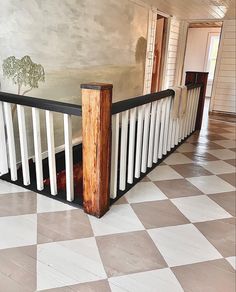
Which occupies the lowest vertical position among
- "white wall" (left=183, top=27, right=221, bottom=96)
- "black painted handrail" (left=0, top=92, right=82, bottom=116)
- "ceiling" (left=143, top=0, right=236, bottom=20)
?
"black painted handrail" (left=0, top=92, right=82, bottom=116)

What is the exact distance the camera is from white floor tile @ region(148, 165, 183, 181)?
102 inches

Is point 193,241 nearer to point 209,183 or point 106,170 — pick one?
point 106,170

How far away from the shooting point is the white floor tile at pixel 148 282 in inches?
52.5

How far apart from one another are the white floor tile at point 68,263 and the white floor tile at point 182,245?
422 millimetres

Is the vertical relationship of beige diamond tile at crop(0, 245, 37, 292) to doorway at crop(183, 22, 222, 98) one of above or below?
below

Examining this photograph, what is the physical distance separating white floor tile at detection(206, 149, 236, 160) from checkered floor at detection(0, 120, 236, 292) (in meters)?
0.82

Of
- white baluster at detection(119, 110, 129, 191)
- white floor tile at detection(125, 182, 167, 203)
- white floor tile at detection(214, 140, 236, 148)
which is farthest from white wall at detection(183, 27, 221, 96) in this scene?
white baluster at detection(119, 110, 129, 191)

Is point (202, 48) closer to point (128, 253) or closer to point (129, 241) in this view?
point (129, 241)

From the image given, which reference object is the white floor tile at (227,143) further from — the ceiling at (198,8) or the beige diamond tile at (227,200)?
the ceiling at (198,8)

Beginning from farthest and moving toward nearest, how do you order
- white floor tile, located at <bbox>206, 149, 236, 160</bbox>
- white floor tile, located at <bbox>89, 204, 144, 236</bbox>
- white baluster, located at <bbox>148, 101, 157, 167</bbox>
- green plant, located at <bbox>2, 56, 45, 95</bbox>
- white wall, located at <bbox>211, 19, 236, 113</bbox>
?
white wall, located at <bbox>211, 19, 236, 113</bbox>
white floor tile, located at <bbox>206, 149, 236, 160</bbox>
white baluster, located at <bbox>148, 101, 157, 167</bbox>
green plant, located at <bbox>2, 56, 45, 95</bbox>
white floor tile, located at <bbox>89, 204, 144, 236</bbox>

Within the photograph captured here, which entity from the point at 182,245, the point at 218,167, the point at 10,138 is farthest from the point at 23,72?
the point at 218,167

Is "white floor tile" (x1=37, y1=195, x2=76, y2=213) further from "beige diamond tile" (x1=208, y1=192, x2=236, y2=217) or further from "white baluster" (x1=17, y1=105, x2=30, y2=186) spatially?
"beige diamond tile" (x1=208, y1=192, x2=236, y2=217)

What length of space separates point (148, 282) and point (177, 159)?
6.28 feet

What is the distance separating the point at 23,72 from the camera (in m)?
2.49
